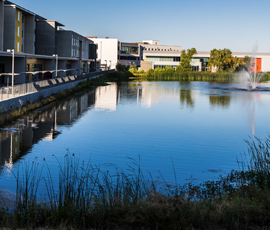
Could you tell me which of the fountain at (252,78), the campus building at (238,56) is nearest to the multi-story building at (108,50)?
the campus building at (238,56)

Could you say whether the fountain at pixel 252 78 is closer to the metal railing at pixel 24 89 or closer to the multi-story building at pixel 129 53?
the metal railing at pixel 24 89

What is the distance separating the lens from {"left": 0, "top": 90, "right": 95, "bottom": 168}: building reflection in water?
556 inches

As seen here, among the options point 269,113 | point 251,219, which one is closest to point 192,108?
point 269,113

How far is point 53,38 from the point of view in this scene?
210 ft

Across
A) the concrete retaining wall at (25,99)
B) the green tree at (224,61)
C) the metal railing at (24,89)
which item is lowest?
the concrete retaining wall at (25,99)

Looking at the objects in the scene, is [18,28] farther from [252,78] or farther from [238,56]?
[238,56]

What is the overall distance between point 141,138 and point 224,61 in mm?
86400

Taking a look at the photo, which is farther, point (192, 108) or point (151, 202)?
point (192, 108)

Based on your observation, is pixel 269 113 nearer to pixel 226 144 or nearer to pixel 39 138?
pixel 226 144

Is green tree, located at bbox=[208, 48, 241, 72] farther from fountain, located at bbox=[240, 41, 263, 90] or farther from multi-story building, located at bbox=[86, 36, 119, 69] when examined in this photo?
multi-story building, located at bbox=[86, 36, 119, 69]

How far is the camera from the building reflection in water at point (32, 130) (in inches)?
556

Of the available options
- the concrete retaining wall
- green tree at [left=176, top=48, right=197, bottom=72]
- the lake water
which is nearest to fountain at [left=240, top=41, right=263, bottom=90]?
green tree at [left=176, top=48, right=197, bottom=72]

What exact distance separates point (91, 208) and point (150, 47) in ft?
523

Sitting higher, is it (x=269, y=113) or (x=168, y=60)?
(x=168, y=60)
